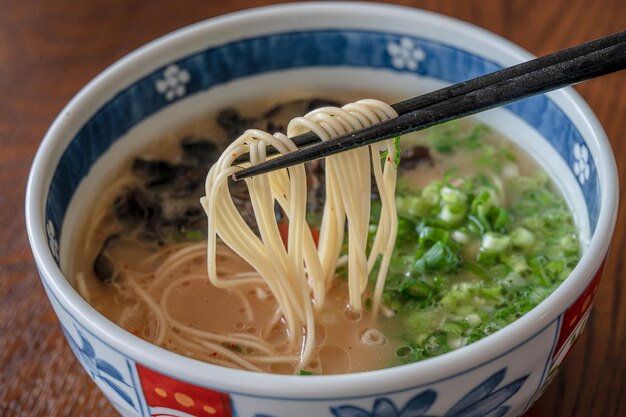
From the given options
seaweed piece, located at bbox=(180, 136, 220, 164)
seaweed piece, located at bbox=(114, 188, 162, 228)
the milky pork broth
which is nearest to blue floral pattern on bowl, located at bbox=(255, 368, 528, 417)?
the milky pork broth

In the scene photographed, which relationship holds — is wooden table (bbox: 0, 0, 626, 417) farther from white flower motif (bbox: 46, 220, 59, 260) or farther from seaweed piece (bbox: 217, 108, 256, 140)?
seaweed piece (bbox: 217, 108, 256, 140)

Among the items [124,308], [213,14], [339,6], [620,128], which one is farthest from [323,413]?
[213,14]

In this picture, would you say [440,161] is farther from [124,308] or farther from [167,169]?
[124,308]

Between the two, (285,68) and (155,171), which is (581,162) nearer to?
(285,68)

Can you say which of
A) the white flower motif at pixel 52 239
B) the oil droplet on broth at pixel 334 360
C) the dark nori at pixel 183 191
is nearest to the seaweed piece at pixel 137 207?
the dark nori at pixel 183 191

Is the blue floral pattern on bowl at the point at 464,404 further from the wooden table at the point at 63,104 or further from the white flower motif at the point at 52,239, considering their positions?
the white flower motif at the point at 52,239

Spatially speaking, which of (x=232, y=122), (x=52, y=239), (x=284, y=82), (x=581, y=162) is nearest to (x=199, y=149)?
(x=232, y=122)
